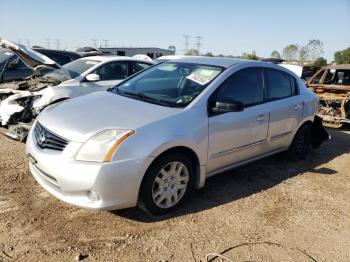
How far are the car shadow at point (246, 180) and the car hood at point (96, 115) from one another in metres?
0.98

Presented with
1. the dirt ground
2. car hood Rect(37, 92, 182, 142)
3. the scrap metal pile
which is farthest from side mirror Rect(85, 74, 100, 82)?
car hood Rect(37, 92, 182, 142)

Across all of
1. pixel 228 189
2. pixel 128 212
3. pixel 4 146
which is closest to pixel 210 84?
pixel 228 189

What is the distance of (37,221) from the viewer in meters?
3.42

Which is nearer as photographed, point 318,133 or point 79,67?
point 318,133

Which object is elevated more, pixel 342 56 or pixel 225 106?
pixel 342 56

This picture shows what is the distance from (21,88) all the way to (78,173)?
15.1 feet

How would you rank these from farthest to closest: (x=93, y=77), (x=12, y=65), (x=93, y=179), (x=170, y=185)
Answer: (x=12, y=65), (x=93, y=77), (x=170, y=185), (x=93, y=179)

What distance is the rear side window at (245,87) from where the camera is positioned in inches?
164

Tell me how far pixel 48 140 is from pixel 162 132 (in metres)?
1.12

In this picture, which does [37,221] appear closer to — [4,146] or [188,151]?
[188,151]

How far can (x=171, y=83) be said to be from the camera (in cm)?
433

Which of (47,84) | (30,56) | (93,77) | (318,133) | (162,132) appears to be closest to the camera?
(162,132)

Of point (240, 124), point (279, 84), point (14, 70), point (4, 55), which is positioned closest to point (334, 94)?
point (279, 84)

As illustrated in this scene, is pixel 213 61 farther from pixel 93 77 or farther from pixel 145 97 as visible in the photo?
pixel 93 77
